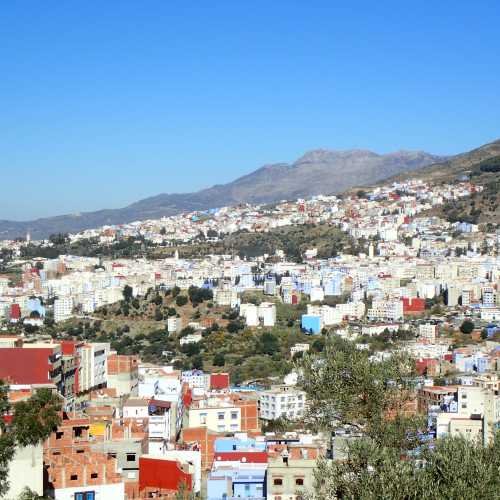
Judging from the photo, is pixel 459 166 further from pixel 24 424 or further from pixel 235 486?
pixel 24 424

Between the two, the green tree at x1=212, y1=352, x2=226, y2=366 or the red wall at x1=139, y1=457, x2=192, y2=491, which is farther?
the green tree at x1=212, y1=352, x2=226, y2=366

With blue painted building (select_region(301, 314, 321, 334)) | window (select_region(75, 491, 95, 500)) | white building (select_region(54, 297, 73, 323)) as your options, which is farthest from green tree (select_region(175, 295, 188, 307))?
window (select_region(75, 491, 95, 500))

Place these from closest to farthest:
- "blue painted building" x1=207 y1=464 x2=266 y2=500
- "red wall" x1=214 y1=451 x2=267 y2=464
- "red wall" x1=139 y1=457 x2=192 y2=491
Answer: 1. "red wall" x1=139 y1=457 x2=192 y2=491
2. "blue painted building" x1=207 y1=464 x2=266 y2=500
3. "red wall" x1=214 y1=451 x2=267 y2=464

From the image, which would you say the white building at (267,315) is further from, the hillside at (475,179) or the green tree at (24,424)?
the green tree at (24,424)

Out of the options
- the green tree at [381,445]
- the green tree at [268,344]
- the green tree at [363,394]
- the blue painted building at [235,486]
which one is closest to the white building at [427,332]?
the green tree at [268,344]

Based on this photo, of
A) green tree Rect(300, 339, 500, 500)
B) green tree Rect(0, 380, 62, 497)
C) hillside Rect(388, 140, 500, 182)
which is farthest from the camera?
hillside Rect(388, 140, 500, 182)

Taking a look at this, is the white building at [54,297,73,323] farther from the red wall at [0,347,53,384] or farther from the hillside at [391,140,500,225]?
the red wall at [0,347,53,384]

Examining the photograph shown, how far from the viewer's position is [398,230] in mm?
77062

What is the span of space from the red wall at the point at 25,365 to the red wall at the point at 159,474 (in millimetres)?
5667

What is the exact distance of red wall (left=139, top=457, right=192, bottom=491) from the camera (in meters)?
14.2

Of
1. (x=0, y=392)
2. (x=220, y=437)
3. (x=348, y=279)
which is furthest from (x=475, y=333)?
(x=0, y=392)

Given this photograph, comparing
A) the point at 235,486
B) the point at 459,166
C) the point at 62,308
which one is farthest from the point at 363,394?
the point at 459,166

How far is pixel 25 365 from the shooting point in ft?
65.7

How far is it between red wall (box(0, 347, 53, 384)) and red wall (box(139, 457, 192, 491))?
18.6ft
